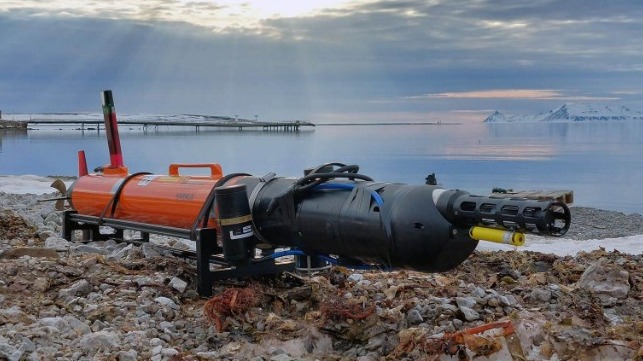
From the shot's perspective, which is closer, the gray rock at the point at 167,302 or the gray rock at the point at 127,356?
the gray rock at the point at 127,356

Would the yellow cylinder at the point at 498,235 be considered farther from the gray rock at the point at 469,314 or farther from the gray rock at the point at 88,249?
the gray rock at the point at 88,249

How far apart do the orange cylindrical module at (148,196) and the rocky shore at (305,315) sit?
18.3 inches

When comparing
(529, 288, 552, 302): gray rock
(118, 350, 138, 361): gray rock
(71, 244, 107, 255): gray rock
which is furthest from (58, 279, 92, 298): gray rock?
(529, 288, 552, 302): gray rock

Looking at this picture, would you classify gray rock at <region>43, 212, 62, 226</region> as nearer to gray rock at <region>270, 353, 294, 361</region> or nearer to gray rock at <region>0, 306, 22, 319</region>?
gray rock at <region>0, 306, 22, 319</region>

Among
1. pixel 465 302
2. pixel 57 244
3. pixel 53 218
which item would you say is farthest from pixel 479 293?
pixel 53 218

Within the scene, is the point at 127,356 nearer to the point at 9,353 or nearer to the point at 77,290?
the point at 9,353

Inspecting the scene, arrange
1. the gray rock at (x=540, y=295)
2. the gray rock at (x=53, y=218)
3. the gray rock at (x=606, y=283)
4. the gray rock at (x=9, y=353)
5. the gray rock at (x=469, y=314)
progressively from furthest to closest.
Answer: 1. the gray rock at (x=53, y=218)
2. the gray rock at (x=606, y=283)
3. the gray rock at (x=540, y=295)
4. the gray rock at (x=469, y=314)
5. the gray rock at (x=9, y=353)

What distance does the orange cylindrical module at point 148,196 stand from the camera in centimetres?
652

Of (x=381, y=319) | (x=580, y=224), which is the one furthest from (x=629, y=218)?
(x=381, y=319)

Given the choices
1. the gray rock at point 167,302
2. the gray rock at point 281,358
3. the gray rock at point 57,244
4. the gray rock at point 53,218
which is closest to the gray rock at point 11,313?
the gray rock at point 167,302

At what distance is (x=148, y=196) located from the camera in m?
7.08

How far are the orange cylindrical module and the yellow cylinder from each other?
270 cm

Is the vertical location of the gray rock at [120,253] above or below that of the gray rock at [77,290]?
below

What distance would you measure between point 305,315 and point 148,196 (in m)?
2.50
